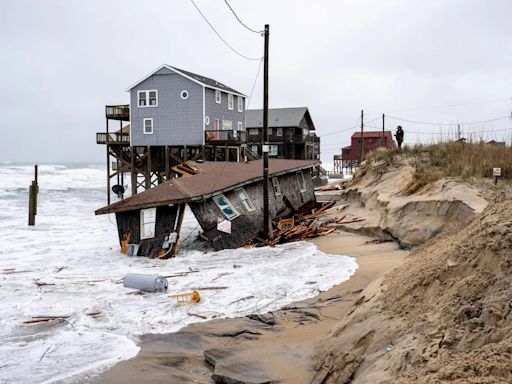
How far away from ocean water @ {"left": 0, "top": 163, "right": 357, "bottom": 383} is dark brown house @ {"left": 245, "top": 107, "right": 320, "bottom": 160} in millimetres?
43989

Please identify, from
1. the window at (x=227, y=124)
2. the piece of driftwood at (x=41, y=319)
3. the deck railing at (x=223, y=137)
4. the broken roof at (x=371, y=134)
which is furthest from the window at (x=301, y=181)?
the broken roof at (x=371, y=134)

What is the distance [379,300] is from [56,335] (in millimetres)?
5498

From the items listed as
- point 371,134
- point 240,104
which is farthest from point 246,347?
point 371,134

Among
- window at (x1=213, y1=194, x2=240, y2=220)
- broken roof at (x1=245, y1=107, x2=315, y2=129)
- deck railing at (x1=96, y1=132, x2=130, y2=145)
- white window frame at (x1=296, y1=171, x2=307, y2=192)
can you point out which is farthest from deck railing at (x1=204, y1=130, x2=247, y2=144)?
broken roof at (x1=245, y1=107, x2=315, y2=129)

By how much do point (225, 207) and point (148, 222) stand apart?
273 cm

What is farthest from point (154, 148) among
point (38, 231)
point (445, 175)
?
point (445, 175)

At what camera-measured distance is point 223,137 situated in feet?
117

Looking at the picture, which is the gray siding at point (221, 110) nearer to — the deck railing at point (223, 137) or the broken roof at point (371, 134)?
the deck railing at point (223, 137)

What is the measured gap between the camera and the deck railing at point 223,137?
1382 inches

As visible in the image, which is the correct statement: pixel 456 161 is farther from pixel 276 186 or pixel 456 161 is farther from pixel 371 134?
pixel 371 134

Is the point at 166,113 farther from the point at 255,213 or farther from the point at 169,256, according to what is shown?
the point at 169,256

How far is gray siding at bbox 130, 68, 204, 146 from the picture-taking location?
3556 centimetres

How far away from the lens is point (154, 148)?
38.1m

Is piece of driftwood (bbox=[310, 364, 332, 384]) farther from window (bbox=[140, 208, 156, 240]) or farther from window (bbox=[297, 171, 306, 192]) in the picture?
window (bbox=[297, 171, 306, 192])
